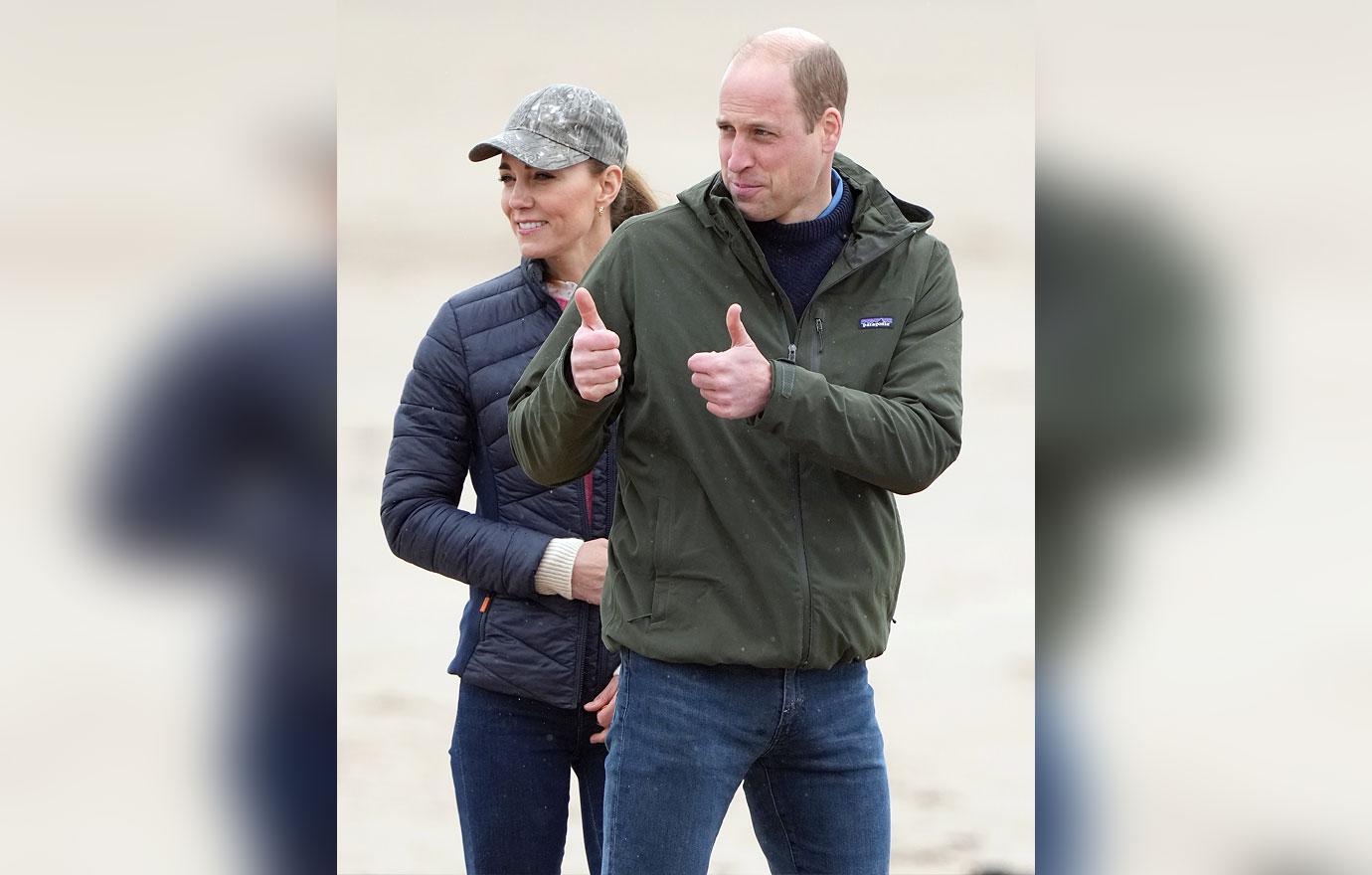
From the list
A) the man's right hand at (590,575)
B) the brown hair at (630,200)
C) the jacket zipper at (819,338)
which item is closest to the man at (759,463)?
the jacket zipper at (819,338)

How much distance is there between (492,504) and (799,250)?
2.26ft

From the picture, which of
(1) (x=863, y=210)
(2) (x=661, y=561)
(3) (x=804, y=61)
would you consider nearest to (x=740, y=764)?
(2) (x=661, y=561)

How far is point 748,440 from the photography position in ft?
6.87

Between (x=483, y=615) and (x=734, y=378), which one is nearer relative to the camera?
(x=734, y=378)

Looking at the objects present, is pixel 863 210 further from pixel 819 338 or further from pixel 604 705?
pixel 604 705

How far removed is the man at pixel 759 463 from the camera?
2057mm

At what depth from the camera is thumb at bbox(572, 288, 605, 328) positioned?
79.2 inches

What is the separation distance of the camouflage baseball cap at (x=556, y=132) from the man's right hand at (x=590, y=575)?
0.61 metres

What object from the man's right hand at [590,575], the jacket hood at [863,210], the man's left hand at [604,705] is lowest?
the man's left hand at [604,705]

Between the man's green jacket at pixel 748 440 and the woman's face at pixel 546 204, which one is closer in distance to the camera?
the man's green jacket at pixel 748 440

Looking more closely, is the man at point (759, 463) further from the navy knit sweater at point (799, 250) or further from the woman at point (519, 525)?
the woman at point (519, 525)

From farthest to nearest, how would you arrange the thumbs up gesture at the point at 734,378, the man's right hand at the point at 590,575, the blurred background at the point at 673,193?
1. the blurred background at the point at 673,193
2. the man's right hand at the point at 590,575
3. the thumbs up gesture at the point at 734,378
